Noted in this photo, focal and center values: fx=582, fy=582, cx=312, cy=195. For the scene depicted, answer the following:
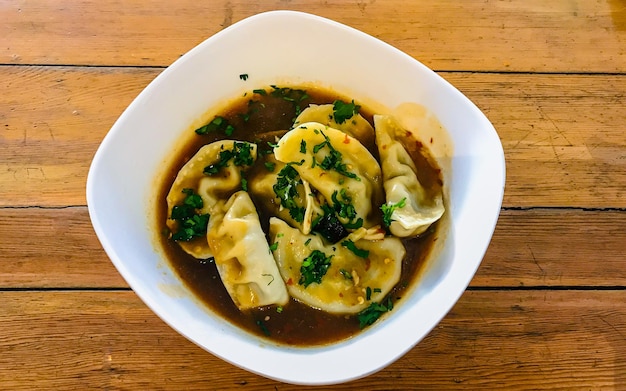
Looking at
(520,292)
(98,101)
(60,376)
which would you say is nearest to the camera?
(60,376)

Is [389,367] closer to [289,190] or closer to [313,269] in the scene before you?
[313,269]

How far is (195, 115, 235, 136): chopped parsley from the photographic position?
1887 mm

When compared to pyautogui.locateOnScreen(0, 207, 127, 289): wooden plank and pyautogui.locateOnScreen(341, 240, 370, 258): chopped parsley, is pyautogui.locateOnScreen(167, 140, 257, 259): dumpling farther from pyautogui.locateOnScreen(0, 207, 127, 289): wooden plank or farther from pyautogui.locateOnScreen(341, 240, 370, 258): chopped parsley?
pyautogui.locateOnScreen(341, 240, 370, 258): chopped parsley

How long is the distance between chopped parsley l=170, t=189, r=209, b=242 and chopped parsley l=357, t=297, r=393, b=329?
53 centimetres

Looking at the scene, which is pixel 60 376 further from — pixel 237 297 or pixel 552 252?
pixel 552 252

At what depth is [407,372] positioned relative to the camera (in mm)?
1625

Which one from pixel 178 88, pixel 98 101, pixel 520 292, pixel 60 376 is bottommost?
pixel 60 376

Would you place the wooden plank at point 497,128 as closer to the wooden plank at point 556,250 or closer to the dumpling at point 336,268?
the wooden plank at point 556,250

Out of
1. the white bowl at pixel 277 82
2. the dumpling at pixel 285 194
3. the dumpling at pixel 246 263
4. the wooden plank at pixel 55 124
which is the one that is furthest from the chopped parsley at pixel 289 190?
the wooden plank at pixel 55 124

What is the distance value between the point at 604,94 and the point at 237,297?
148 cm

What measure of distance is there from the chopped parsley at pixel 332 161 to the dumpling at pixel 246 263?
0.89ft

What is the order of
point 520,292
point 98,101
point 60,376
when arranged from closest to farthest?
point 60,376
point 520,292
point 98,101

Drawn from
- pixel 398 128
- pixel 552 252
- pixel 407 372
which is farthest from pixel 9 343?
pixel 552 252

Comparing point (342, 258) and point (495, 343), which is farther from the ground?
point (342, 258)
